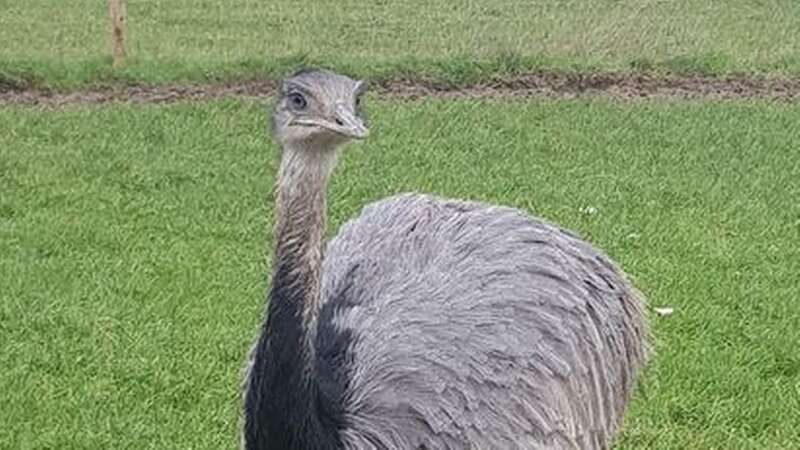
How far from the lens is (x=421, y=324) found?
3.51 meters

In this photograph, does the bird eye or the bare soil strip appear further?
the bare soil strip

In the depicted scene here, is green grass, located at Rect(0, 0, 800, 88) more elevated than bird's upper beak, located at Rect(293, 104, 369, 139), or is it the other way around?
bird's upper beak, located at Rect(293, 104, 369, 139)

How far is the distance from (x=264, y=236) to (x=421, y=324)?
3186 millimetres

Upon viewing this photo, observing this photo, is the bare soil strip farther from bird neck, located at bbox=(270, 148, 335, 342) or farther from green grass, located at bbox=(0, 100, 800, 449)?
bird neck, located at bbox=(270, 148, 335, 342)

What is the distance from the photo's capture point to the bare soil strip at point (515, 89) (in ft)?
32.7

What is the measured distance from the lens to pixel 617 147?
8812 millimetres

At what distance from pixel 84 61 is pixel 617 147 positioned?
3807 millimetres

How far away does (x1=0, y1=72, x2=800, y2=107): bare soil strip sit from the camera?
997 centimetres

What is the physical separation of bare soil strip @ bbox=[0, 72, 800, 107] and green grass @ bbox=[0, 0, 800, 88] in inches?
5.8

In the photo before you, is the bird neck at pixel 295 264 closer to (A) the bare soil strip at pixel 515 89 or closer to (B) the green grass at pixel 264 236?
(B) the green grass at pixel 264 236

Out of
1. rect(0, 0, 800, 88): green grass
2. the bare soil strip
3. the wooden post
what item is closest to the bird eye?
the bare soil strip

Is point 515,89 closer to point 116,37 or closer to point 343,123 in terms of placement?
point 116,37

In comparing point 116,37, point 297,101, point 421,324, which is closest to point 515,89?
point 116,37

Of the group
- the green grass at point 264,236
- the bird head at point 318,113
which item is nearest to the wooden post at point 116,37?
the green grass at point 264,236
